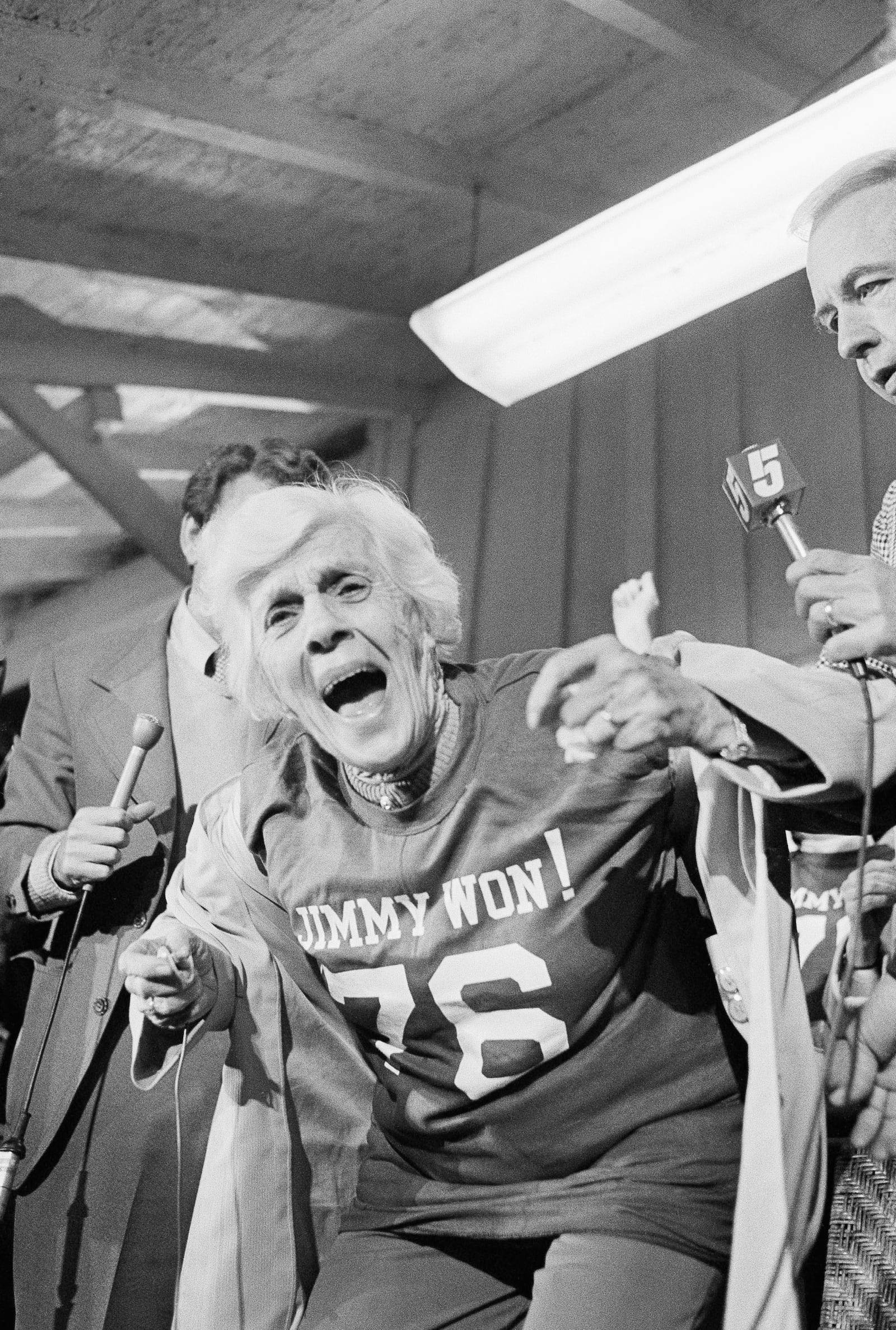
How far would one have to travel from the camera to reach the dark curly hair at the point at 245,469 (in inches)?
116

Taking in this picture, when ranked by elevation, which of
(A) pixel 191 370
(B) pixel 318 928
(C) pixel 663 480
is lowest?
(B) pixel 318 928

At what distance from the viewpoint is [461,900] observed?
1852 millimetres

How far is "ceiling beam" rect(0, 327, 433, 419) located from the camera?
460 cm

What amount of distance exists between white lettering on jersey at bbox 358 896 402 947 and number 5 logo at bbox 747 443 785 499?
73 centimetres

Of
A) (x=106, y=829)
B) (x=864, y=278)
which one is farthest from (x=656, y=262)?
(x=106, y=829)

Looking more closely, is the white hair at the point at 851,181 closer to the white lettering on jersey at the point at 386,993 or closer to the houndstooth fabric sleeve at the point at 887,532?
the houndstooth fabric sleeve at the point at 887,532

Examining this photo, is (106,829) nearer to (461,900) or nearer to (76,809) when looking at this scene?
(76,809)

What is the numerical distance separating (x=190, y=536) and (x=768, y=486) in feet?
5.47

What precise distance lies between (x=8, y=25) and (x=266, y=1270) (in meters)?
2.68

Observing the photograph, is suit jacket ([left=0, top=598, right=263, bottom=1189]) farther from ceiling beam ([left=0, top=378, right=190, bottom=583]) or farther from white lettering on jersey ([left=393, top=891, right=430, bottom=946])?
ceiling beam ([left=0, top=378, right=190, bottom=583])

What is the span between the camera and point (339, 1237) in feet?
6.52

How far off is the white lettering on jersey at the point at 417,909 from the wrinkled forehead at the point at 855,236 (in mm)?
998

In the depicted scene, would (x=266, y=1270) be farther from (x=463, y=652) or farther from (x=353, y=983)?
A: (x=463, y=652)

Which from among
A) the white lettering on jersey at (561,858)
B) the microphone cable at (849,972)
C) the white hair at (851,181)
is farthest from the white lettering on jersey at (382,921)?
the white hair at (851,181)
